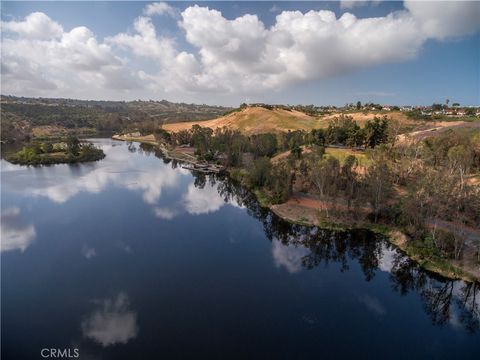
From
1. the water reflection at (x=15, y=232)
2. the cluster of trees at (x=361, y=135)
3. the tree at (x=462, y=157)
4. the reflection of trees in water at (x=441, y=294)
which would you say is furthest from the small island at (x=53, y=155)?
the tree at (x=462, y=157)

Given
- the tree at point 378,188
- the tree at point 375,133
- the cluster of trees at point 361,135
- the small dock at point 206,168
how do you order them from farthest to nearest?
the small dock at point 206,168 < the cluster of trees at point 361,135 < the tree at point 375,133 < the tree at point 378,188

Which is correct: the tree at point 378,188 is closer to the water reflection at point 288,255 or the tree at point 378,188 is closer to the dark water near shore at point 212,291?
the dark water near shore at point 212,291

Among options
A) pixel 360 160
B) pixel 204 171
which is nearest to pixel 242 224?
pixel 360 160

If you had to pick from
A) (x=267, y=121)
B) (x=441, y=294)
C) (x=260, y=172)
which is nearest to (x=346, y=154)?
(x=260, y=172)

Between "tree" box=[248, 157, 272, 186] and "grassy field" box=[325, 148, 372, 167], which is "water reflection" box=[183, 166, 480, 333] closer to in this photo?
"tree" box=[248, 157, 272, 186]

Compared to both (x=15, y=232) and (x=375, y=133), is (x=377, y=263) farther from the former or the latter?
(x=375, y=133)

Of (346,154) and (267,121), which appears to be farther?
(267,121)
